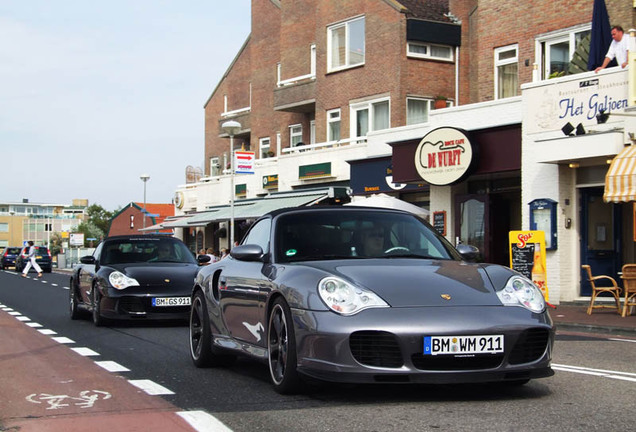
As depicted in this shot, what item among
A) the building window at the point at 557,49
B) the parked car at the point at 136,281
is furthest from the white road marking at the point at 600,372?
the building window at the point at 557,49

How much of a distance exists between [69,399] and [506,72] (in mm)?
22885

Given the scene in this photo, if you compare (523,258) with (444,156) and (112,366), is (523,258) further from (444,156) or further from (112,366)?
(112,366)

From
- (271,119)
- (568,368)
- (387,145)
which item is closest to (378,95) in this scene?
(387,145)

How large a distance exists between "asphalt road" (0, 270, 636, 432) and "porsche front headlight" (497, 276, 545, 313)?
0.67 m

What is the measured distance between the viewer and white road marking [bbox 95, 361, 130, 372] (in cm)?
943

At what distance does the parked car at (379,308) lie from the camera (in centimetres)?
668

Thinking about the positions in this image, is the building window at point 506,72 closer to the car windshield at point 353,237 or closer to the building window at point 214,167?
the car windshield at point 353,237

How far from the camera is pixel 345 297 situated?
6891 mm

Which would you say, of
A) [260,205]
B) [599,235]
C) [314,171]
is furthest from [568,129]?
[260,205]

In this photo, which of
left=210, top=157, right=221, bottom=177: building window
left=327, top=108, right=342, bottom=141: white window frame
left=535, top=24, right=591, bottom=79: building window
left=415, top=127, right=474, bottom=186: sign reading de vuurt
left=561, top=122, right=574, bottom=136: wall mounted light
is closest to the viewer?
left=561, top=122, right=574, bottom=136: wall mounted light

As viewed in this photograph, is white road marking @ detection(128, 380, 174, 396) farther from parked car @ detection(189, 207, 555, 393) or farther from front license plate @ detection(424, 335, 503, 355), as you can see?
front license plate @ detection(424, 335, 503, 355)

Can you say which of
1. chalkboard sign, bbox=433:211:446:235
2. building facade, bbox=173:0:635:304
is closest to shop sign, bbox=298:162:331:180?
building facade, bbox=173:0:635:304

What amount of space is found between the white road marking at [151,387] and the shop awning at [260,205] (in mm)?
25006

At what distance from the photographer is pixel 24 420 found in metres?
6.61
